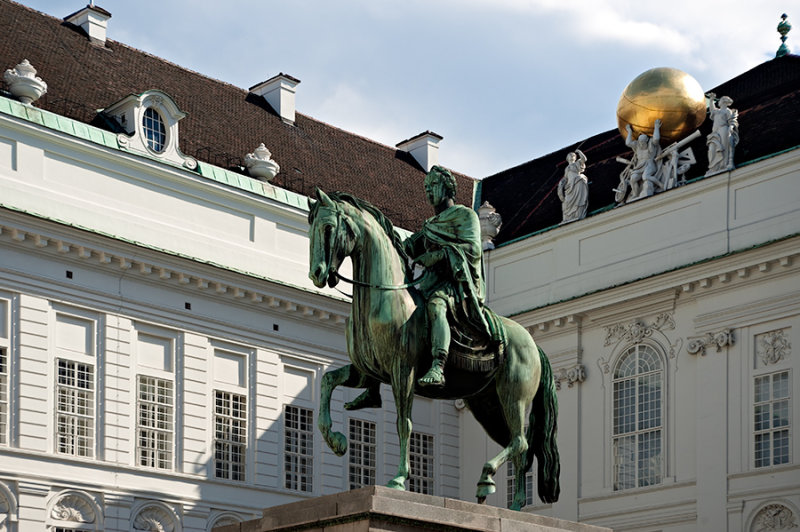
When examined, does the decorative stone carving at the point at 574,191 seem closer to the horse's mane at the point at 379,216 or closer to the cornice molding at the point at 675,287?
the cornice molding at the point at 675,287

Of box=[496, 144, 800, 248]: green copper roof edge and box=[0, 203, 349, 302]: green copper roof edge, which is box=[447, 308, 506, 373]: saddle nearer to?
box=[0, 203, 349, 302]: green copper roof edge

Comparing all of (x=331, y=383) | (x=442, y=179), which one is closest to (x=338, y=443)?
(x=331, y=383)

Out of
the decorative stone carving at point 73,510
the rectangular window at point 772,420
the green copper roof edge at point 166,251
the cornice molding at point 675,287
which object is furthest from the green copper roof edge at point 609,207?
the decorative stone carving at point 73,510

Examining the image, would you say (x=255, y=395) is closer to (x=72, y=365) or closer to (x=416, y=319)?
(x=72, y=365)

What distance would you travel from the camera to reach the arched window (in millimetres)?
31266

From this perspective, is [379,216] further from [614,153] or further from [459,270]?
[614,153]

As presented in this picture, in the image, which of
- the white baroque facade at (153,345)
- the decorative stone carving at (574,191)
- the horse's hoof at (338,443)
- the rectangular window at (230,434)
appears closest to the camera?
the horse's hoof at (338,443)

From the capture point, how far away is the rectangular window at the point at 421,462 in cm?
3438

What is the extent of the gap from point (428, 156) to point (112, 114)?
11977mm

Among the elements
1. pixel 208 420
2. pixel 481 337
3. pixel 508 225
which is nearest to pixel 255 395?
pixel 208 420

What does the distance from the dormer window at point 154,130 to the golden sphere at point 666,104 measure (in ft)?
33.8

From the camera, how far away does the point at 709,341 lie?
30.6 metres

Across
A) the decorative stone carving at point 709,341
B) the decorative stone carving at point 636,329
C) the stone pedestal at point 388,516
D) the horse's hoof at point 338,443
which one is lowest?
the stone pedestal at point 388,516

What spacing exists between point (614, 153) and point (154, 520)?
14.0m
